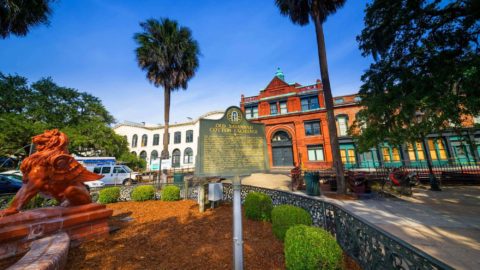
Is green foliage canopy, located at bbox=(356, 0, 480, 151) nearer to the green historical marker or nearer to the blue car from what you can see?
the green historical marker

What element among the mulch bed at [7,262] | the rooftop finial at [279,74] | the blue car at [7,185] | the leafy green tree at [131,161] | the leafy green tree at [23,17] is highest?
the rooftop finial at [279,74]

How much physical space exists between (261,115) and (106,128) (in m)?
21.5

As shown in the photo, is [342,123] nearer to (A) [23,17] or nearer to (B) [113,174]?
(B) [113,174]

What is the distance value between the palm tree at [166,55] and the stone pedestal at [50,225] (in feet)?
Result: 32.0

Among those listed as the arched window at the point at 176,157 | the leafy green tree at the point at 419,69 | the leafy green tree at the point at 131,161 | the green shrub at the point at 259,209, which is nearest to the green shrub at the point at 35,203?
the green shrub at the point at 259,209

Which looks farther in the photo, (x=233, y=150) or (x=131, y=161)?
(x=131, y=161)

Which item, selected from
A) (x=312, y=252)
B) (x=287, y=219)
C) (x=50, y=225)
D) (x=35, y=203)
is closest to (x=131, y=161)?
(x=35, y=203)

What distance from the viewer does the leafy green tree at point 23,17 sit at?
860cm

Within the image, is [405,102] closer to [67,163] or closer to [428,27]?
[428,27]

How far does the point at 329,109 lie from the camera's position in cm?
955

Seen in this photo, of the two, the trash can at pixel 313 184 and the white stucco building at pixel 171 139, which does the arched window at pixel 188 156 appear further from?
the trash can at pixel 313 184

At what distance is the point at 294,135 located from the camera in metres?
23.3

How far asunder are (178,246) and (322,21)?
14.0 meters

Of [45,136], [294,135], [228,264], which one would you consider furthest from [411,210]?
[294,135]
